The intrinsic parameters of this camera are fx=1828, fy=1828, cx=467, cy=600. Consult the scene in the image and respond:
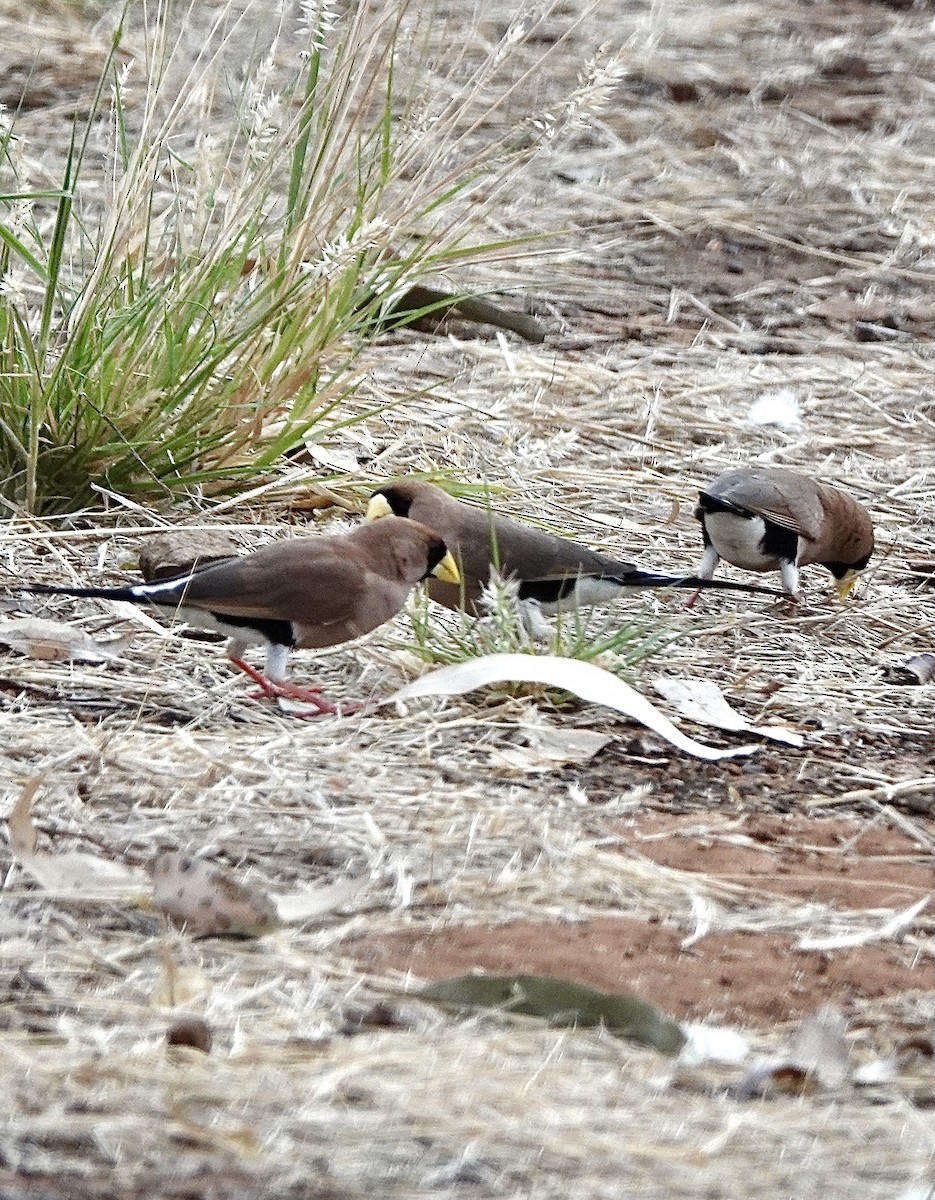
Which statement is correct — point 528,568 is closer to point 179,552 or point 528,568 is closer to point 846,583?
point 179,552

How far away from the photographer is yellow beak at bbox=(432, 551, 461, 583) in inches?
151

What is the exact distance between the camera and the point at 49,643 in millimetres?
3732

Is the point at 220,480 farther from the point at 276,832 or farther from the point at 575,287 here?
the point at 575,287

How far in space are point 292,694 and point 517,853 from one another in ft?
2.68

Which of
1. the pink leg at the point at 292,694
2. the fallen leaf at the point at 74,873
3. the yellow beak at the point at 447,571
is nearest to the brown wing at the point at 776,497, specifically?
the yellow beak at the point at 447,571

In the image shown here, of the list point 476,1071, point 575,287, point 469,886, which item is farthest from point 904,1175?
point 575,287

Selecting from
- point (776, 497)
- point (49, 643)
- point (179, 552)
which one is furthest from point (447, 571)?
point (776, 497)

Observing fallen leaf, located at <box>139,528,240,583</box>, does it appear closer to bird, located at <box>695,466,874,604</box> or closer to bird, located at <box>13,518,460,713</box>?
bird, located at <box>13,518,460,713</box>

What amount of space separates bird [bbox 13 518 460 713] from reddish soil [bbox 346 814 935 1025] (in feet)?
2.95

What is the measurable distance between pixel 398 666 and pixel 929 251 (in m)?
4.33

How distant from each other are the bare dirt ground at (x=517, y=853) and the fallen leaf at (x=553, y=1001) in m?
0.03

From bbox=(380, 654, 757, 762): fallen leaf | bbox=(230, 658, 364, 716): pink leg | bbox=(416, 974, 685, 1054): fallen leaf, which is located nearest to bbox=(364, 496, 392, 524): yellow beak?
bbox=(230, 658, 364, 716): pink leg

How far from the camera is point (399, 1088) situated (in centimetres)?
214

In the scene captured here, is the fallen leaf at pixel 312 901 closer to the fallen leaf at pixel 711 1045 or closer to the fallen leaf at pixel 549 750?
the fallen leaf at pixel 711 1045
